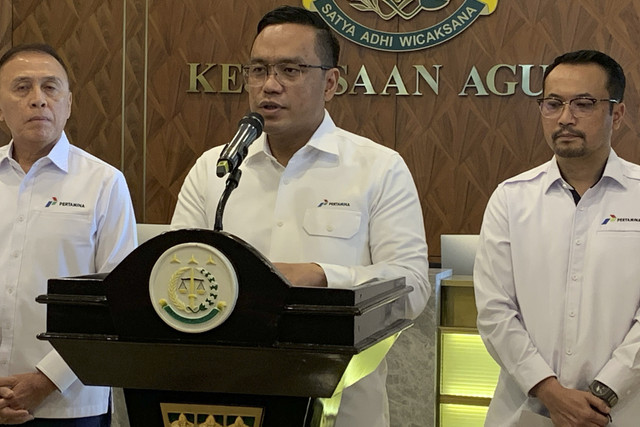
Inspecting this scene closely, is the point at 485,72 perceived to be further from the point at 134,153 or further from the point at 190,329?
the point at 190,329

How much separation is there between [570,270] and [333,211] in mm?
778

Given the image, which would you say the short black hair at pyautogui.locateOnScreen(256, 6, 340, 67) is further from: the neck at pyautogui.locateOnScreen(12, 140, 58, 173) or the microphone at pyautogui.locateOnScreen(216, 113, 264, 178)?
the neck at pyautogui.locateOnScreen(12, 140, 58, 173)

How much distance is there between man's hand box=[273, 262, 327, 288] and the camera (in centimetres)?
158

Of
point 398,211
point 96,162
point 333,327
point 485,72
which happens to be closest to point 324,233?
point 398,211

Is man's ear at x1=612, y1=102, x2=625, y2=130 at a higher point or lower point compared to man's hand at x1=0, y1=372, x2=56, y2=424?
higher

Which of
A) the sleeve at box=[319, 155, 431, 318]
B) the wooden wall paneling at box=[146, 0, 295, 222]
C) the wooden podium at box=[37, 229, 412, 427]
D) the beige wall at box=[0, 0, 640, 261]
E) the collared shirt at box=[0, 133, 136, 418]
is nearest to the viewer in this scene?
the wooden podium at box=[37, 229, 412, 427]

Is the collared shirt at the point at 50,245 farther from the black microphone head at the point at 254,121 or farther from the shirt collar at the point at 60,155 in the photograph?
the black microphone head at the point at 254,121

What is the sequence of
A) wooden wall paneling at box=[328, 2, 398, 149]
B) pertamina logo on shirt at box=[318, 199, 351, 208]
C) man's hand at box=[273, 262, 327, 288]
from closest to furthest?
man's hand at box=[273, 262, 327, 288] < pertamina logo on shirt at box=[318, 199, 351, 208] < wooden wall paneling at box=[328, 2, 398, 149]

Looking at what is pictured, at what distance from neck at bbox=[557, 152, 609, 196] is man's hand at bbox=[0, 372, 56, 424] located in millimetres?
1530

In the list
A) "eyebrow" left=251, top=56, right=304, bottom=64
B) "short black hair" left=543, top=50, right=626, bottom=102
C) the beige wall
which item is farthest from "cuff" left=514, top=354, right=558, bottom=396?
the beige wall

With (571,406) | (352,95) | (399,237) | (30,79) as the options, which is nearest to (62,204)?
(30,79)

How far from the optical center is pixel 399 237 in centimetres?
198

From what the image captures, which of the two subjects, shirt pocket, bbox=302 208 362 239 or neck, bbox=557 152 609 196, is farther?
neck, bbox=557 152 609 196

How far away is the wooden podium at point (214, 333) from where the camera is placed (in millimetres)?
1339
